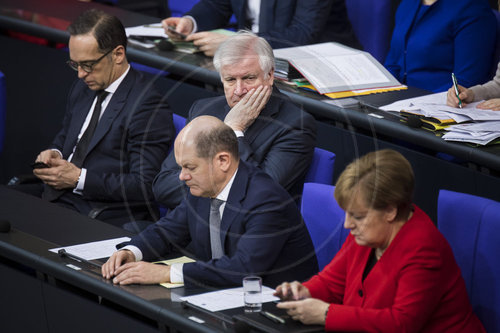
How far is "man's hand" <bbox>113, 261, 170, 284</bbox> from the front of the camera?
8.37ft

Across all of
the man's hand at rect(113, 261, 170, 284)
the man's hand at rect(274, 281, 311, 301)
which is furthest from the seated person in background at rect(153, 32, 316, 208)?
the man's hand at rect(274, 281, 311, 301)

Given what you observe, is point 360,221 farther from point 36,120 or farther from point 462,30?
point 36,120

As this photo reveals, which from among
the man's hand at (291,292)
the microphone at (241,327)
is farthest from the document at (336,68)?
the microphone at (241,327)

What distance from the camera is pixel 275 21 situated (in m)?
4.52

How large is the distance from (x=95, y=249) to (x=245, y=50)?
97cm

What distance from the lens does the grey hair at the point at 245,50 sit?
127 inches

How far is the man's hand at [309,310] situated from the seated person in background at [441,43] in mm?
2075

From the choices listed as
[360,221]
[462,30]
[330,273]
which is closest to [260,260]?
[330,273]

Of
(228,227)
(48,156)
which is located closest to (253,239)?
(228,227)

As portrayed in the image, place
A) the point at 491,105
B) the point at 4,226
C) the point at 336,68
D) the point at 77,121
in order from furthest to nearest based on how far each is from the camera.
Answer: the point at 336,68 → the point at 77,121 → the point at 491,105 → the point at 4,226

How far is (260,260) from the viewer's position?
254 centimetres

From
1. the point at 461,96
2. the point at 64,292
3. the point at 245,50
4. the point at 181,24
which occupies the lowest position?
the point at 64,292

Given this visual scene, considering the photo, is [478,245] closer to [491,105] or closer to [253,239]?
[253,239]

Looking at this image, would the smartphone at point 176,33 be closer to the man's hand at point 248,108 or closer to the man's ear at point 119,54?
the man's ear at point 119,54
